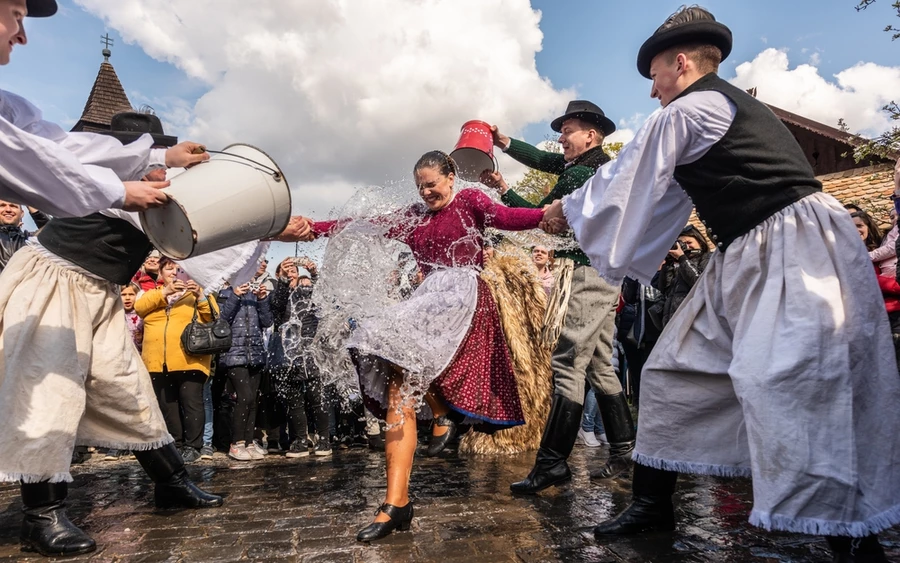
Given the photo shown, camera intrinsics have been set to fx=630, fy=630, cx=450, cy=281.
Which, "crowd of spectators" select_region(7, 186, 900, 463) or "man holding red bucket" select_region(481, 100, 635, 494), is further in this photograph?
"crowd of spectators" select_region(7, 186, 900, 463)

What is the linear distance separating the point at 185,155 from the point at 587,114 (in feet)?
8.08

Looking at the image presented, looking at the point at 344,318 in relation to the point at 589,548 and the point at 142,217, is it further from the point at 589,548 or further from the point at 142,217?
the point at 589,548

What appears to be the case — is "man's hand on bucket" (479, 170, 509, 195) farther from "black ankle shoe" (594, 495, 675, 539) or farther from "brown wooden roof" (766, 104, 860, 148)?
"brown wooden roof" (766, 104, 860, 148)

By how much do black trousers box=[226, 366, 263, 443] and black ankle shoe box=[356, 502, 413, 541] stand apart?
11.2 ft

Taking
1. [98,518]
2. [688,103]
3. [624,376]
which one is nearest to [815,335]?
[688,103]

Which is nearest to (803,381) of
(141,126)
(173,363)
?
(141,126)

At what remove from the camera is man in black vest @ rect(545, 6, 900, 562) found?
209 centimetres

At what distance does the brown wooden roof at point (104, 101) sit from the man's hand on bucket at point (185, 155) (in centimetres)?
2381

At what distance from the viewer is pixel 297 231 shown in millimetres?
3654

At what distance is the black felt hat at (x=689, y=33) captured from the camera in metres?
2.70

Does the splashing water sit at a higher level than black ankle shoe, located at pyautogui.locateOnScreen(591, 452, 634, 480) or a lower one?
higher

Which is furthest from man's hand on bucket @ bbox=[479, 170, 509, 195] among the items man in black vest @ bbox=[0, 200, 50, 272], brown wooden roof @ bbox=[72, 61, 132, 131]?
brown wooden roof @ bbox=[72, 61, 132, 131]

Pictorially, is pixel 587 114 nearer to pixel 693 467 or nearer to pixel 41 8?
pixel 693 467

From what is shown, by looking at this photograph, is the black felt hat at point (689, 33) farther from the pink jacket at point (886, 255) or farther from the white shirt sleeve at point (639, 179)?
the pink jacket at point (886, 255)
